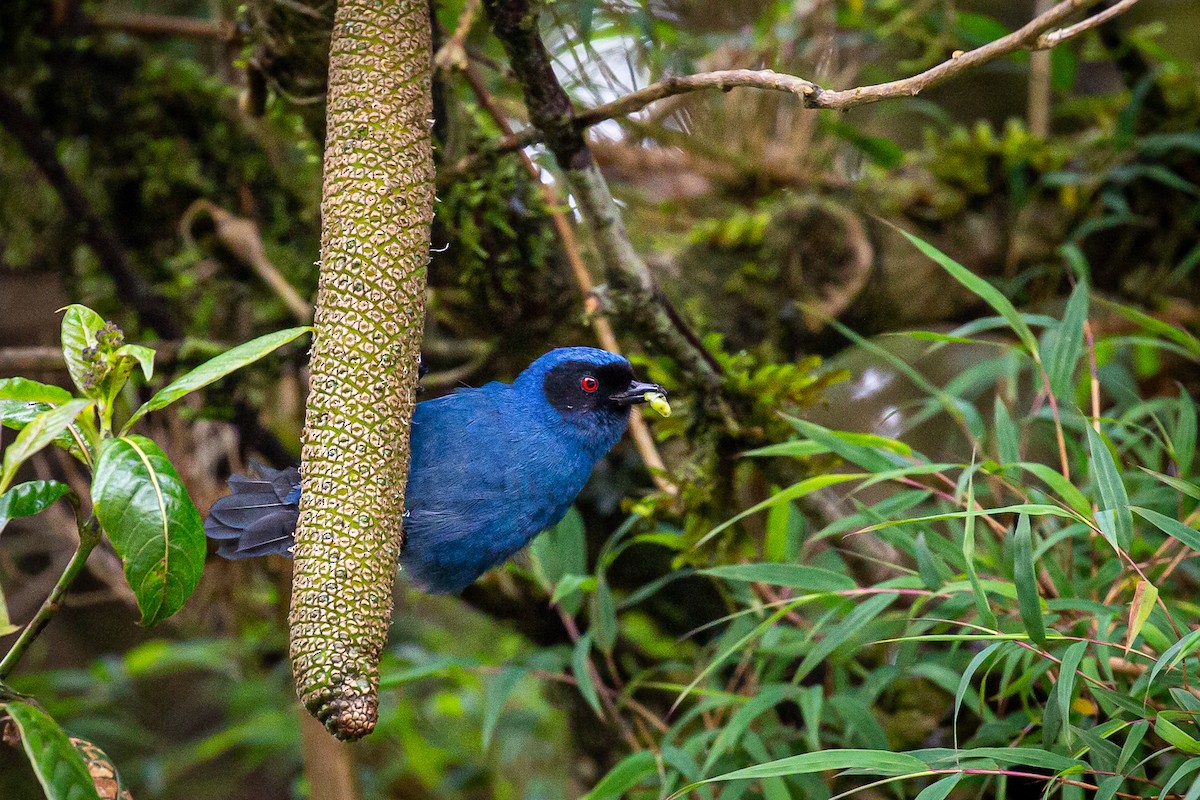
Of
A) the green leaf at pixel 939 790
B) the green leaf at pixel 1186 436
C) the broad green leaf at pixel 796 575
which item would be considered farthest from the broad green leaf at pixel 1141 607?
the green leaf at pixel 1186 436

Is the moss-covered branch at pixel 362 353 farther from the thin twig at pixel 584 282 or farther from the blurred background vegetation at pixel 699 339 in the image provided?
the thin twig at pixel 584 282

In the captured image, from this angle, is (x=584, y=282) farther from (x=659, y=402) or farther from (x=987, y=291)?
(x=987, y=291)

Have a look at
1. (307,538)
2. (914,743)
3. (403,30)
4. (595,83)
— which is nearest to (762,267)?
(595,83)

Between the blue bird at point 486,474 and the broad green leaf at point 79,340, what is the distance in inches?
36.5

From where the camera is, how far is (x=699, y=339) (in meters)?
2.57

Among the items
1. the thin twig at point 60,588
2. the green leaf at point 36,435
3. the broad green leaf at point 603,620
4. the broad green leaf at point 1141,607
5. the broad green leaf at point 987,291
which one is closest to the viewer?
the green leaf at point 36,435

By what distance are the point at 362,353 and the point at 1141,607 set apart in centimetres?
142

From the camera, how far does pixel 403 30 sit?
1.79m

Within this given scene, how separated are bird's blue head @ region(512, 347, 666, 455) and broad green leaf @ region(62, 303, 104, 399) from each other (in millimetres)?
1285

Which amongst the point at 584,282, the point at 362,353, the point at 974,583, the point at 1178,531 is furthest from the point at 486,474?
the point at 1178,531

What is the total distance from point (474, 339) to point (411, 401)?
67.9 inches

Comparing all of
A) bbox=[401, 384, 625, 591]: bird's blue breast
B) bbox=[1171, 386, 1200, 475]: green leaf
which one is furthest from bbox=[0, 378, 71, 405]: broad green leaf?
bbox=[1171, 386, 1200, 475]: green leaf

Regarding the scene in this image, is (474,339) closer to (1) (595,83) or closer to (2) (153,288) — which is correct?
(1) (595,83)

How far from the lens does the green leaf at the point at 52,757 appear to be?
1.47m
